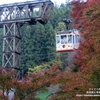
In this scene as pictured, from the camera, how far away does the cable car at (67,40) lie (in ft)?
49.8

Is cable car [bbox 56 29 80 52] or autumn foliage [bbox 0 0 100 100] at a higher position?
cable car [bbox 56 29 80 52]

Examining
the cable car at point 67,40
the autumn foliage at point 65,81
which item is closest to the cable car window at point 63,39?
the cable car at point 67,40

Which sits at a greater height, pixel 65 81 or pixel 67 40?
pixel 67 40

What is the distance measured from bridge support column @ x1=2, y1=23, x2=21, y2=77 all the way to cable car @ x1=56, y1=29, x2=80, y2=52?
304cm

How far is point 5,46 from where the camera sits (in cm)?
1292

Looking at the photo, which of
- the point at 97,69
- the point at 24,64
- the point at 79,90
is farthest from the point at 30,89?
the point at 24,64

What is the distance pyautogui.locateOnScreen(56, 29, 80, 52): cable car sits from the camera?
1519 cm

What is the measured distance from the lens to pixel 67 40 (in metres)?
15.4

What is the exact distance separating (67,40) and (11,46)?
150 inches

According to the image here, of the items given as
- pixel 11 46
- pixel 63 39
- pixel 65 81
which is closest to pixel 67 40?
pixel 63 39

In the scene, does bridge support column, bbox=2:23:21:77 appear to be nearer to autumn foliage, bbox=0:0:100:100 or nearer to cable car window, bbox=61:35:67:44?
cable car window, bbox=61:35:67:44

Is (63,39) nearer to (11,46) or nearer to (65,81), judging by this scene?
(11,46)

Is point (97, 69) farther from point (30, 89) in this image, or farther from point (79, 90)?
point (30, 89)

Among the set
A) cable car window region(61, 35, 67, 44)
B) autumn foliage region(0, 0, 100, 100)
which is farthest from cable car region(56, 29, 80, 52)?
autumn foliage region(0, 0, 100, 100)
